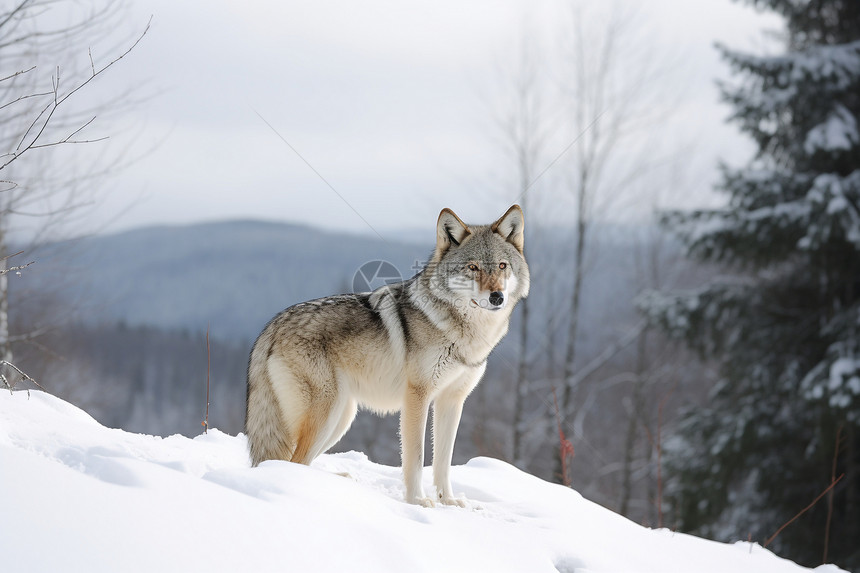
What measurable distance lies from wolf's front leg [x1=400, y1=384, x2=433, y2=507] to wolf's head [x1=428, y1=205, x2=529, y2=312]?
72cm

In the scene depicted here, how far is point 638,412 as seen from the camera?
56.3 feet

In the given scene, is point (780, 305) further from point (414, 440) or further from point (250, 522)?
point (250, 522)

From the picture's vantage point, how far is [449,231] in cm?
441

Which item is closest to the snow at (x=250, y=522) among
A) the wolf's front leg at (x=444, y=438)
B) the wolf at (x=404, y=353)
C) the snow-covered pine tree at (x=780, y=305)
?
the wolf's front leg at (x=444, y=438)

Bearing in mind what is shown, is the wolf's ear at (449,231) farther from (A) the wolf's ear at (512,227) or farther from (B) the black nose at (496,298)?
(B) the black nose at (496,298)

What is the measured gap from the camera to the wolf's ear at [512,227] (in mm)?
4402

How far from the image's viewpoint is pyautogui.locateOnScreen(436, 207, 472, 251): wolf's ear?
4332 mm

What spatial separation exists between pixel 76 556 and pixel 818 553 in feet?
39.9

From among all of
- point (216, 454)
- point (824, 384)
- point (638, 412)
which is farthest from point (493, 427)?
point (216, 454)

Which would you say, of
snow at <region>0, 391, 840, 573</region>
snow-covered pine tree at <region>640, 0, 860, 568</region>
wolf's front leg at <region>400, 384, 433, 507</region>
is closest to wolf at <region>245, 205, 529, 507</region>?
wolf's front leg at <region>400, 384, 433, 507</region>

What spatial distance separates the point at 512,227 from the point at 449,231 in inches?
19.1

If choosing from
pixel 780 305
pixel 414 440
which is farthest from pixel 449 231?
pixel 780 305

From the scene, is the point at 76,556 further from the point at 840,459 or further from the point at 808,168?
the point at 808,168

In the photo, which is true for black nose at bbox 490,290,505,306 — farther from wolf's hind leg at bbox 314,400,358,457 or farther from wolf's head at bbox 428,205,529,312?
wolf's hind leg at bbox 314,400,358,457
